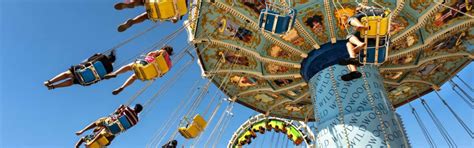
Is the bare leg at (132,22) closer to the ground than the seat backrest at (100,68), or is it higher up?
higher up

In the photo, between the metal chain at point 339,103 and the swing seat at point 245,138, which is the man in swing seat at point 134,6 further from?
the swing seat at point 245,138

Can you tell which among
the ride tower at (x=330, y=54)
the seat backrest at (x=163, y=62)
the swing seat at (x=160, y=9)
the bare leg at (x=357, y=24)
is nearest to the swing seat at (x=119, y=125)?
the seat backrest at (x=163, y=62)

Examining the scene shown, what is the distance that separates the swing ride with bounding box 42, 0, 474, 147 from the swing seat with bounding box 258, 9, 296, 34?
17 millimetres

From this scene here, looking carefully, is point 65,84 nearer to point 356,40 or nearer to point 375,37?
point 356,40

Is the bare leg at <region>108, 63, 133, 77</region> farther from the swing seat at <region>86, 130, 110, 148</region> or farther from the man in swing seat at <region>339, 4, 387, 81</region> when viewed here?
the man in swing seat at <region>339, 4, 387, 81</region>

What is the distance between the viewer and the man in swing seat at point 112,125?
8.32 metres

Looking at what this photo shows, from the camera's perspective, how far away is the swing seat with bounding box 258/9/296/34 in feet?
22.1

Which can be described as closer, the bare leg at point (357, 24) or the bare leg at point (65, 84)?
the bare leg at point (357, 24)

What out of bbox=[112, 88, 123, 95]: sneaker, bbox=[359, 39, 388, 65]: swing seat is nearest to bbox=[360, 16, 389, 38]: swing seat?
bbox=[359, 39, 388, 65]: swing seat

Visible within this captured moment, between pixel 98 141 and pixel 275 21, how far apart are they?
194 inches

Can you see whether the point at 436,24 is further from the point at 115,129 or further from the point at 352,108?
the point at 115,129

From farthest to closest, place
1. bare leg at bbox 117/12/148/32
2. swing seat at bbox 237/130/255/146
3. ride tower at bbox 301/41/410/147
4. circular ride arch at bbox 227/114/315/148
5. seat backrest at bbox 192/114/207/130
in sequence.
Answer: swing seat at bbox 237/130/255/146
circular ride arch at bbox 227/114/315/148
seat backrest at bbox 192/114/207/130
ride tower at bbox 301/41/410/147
bare leg at bbox 117/12/148/32

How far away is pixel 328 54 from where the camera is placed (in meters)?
8.88

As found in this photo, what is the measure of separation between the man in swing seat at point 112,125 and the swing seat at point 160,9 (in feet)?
7.99
